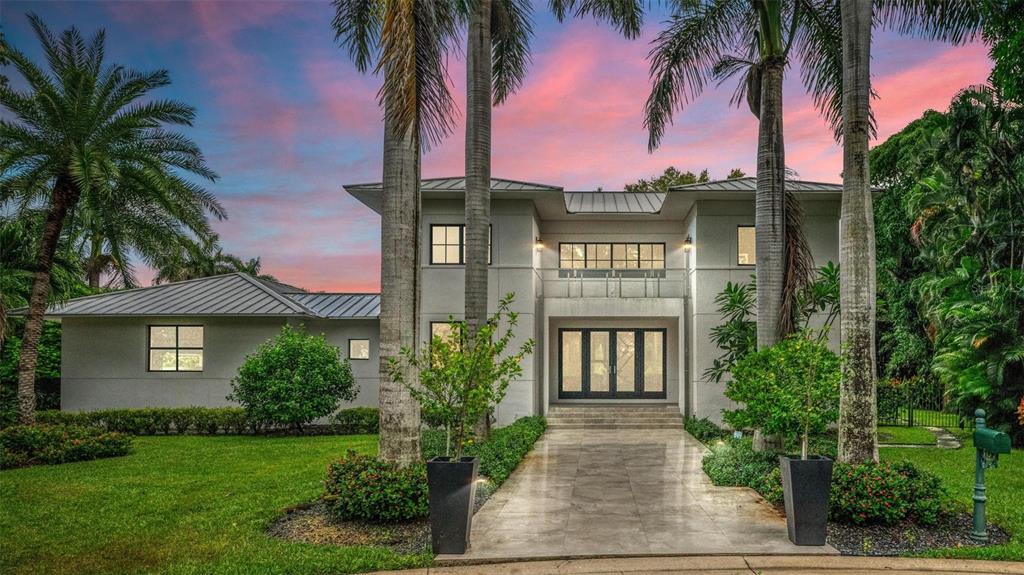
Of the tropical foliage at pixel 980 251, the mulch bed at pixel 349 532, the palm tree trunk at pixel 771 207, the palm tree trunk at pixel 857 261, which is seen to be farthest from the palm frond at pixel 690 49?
the mulch bed at pixel 349 532

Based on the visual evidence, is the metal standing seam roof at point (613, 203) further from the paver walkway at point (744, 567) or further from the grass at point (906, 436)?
the paver walkway at point (744, 567)

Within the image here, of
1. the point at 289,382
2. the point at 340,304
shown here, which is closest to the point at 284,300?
the point at 340,304

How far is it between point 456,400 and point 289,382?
1051 centimetres

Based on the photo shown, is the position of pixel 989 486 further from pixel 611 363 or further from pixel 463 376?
pixel 611 363

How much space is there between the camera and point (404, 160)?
7.92 m

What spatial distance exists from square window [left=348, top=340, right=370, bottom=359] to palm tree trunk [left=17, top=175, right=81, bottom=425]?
8.04 metres

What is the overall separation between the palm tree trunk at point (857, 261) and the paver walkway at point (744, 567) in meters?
1.96

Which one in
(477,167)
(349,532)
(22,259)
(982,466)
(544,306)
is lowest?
(349,532)

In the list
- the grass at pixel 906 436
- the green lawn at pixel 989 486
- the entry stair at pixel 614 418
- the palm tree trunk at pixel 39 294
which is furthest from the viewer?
the entry stair at pixel 614 418

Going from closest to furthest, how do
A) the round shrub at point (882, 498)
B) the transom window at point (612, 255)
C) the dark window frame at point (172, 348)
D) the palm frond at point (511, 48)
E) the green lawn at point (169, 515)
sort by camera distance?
the green lawn at point (169, 515) → the round shrub at point (882, 498) → the palm frond at point (511, 48) → the dark window frame at point (172, 348) → the transom window at point (612, 255)

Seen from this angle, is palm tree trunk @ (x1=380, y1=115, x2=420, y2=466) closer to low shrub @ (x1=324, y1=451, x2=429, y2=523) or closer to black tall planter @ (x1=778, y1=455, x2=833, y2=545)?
low shrub @ (x1=324, y1=451, x2=429, y2=523)

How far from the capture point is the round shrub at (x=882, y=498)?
22.7 feet

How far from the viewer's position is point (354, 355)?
63.5ft

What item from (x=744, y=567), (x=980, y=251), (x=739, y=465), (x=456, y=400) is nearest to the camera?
(x=744, y=567)
